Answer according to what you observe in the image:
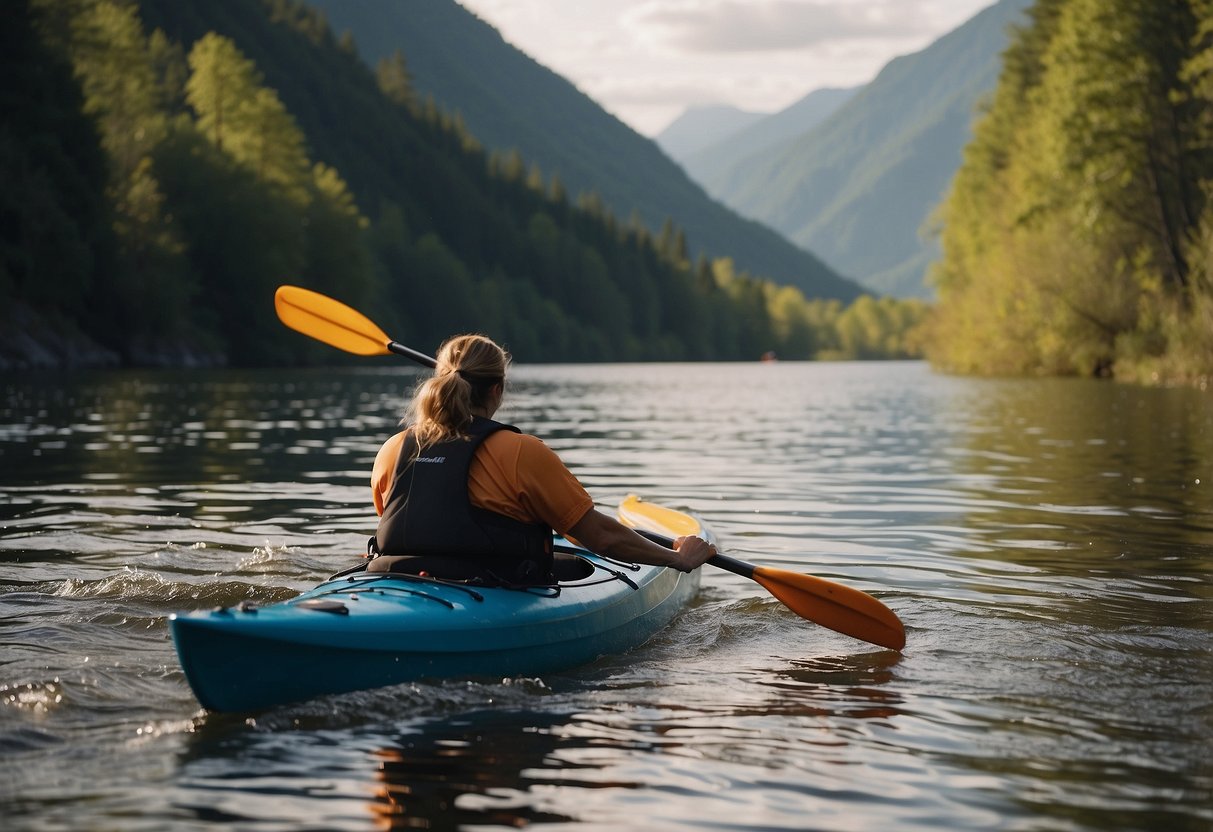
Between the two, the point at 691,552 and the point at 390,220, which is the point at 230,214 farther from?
the point at 691,552

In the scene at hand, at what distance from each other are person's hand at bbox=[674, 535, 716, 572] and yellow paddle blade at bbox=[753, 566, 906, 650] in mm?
455

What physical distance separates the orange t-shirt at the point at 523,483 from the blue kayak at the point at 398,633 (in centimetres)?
35

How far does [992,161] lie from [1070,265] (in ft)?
47.7

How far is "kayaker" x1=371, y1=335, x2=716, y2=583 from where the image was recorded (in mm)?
5527

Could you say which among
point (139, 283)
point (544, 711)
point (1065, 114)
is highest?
point (1065, 114)

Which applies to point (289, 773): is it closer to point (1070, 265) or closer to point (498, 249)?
point (1070, 265)

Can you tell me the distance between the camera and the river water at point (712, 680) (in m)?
4.05

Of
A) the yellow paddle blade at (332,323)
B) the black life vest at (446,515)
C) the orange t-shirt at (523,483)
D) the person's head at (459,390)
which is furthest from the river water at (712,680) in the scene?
the yellow paddle blade at (332,323)

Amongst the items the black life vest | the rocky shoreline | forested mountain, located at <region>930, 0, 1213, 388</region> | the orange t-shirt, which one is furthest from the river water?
the rocky shoreline

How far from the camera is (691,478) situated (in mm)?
13891

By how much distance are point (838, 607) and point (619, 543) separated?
3.96 feet

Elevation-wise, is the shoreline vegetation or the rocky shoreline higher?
the shoreline vegetation

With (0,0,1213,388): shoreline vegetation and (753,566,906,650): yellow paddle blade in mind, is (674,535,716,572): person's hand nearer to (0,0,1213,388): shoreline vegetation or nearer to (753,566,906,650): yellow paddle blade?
(753,566,906,650): yellow paddle blade

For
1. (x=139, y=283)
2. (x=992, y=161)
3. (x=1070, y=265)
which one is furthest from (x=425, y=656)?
(x=992, y=161)
